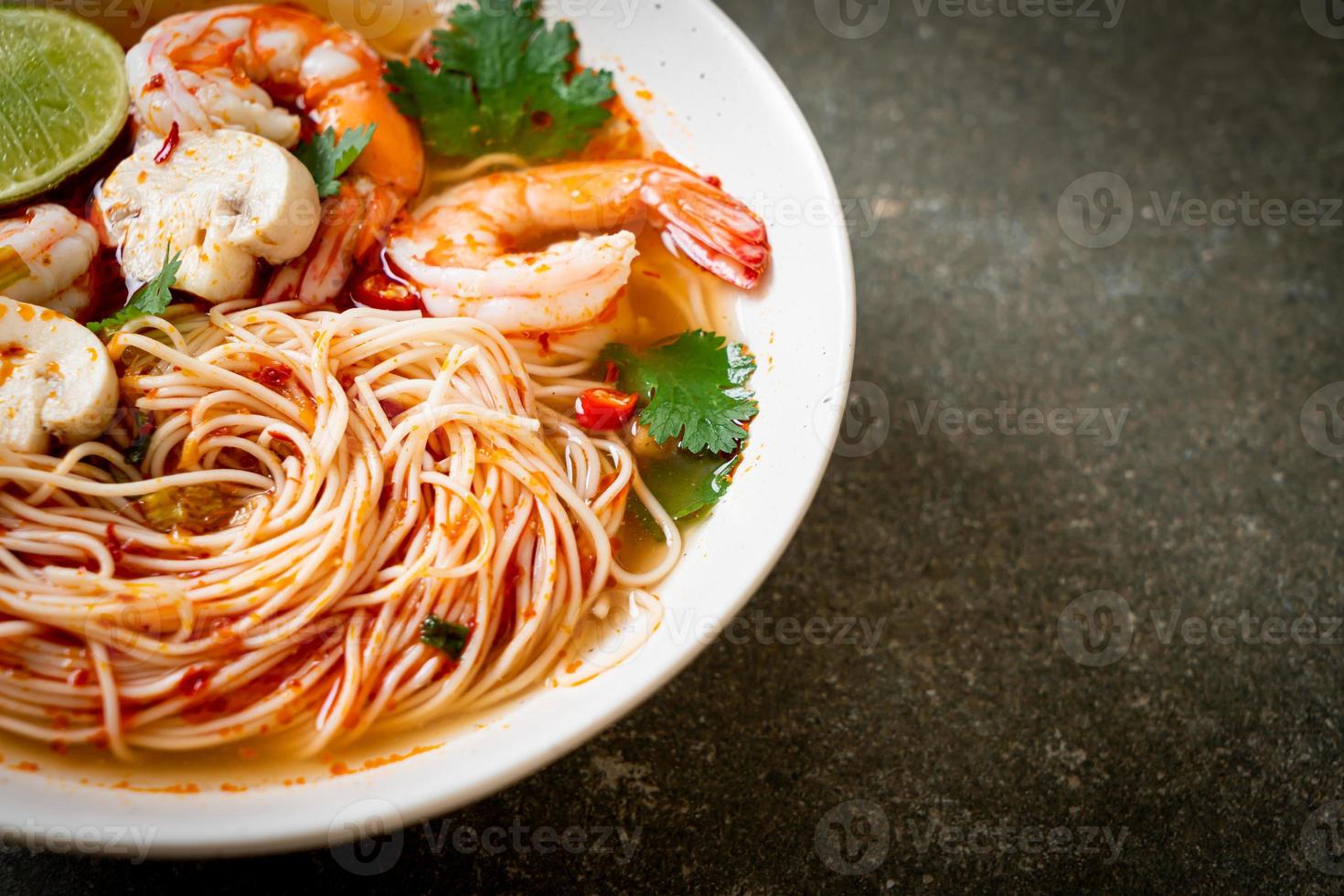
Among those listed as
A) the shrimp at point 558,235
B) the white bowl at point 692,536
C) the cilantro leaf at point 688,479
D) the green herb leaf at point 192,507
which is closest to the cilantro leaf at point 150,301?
the green herb leaf at point 192,507

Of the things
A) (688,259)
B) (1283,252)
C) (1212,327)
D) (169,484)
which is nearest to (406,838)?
(169,484)

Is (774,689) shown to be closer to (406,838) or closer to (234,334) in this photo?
(406,838)

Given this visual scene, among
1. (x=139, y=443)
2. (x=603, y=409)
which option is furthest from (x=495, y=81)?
(x=139, y=443)

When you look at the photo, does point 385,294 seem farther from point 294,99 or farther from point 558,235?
point 294,99

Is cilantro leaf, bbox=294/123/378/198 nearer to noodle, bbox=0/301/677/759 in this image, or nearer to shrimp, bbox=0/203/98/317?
noodle, bbox=0/301/677/759

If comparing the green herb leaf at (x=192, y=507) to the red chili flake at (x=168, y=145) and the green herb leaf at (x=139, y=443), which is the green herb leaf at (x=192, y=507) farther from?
the red chili flake at (x=168, y=145)

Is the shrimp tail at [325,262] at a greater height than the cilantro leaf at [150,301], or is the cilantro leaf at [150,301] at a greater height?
the cilantro leaf at [150,301]

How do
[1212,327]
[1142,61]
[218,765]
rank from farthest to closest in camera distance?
[1142,61]
[1212,327]
[218,765]
